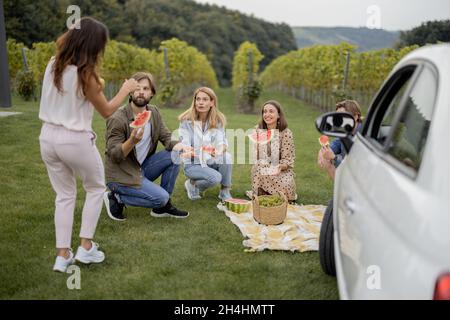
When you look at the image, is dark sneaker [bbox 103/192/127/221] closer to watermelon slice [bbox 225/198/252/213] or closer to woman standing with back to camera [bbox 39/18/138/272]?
watermelon slice [bbox 225/198/252/213]

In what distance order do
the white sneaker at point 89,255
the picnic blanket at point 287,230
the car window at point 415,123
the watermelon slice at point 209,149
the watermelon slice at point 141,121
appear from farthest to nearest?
the watermelon slice at point 209,149, the picnic blanket at point 287,230, the watermelon slice at point 141,121, the white sneaker at point 89,255, the car window at point 415,123

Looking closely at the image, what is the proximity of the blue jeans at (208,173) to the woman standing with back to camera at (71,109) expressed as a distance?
2.28 m

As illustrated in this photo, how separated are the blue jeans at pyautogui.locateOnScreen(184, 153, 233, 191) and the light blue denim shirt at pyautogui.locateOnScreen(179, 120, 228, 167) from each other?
0.10 metres

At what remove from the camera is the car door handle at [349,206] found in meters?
2.44

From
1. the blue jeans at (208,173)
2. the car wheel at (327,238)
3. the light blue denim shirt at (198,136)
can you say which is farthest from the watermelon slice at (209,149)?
the car wheel at (327,238)

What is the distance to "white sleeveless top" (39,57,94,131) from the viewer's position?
11.3 ft

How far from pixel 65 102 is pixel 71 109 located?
6 cm

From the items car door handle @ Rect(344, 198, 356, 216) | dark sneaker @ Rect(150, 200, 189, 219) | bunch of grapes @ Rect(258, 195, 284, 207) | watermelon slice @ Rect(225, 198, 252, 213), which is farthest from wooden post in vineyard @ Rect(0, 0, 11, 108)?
car door handle @ Rect(344, 198, 356, 216)

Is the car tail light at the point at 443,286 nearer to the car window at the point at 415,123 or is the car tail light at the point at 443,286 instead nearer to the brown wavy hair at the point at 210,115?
the car window at the point at 415,123

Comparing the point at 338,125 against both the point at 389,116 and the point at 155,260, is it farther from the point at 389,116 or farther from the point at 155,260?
the point at 155,260

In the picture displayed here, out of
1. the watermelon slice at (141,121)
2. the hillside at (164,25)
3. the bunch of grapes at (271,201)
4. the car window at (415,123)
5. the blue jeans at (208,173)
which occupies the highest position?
the hillside at (164,25)

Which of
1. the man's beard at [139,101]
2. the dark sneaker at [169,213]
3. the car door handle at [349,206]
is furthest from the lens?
the dark sneaker at [169,213]

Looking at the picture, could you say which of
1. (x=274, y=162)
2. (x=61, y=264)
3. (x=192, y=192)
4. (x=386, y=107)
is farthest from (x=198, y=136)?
(x=386, y=107)

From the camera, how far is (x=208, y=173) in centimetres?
598
